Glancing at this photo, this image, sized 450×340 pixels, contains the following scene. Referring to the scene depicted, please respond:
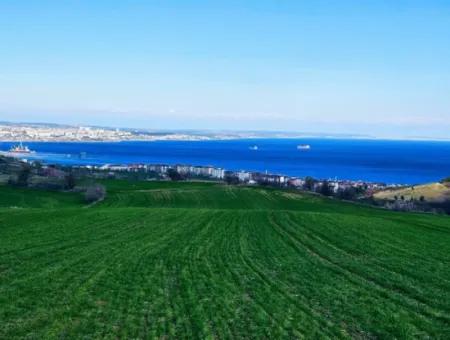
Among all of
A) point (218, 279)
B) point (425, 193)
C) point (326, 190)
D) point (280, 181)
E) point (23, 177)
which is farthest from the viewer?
point (280, 181)

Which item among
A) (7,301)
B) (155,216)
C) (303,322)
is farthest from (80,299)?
(155,216)

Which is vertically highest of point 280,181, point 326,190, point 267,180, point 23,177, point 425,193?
point 425,193

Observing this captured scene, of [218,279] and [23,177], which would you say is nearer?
[218,279]

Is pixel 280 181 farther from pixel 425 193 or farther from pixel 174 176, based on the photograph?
pixel 425 193

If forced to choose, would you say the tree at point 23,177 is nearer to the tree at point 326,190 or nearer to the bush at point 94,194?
the bush at point 94,194

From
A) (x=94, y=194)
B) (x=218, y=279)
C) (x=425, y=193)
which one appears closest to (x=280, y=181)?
(x=425, y=193)

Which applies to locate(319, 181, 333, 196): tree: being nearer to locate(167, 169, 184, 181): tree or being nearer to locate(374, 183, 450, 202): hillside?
locate(374, 183, 450, 202): hillside

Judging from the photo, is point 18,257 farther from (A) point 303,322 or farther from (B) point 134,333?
(A) point 303,322

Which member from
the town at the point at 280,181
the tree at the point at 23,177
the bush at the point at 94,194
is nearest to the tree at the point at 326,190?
the town at the point at 280,181
